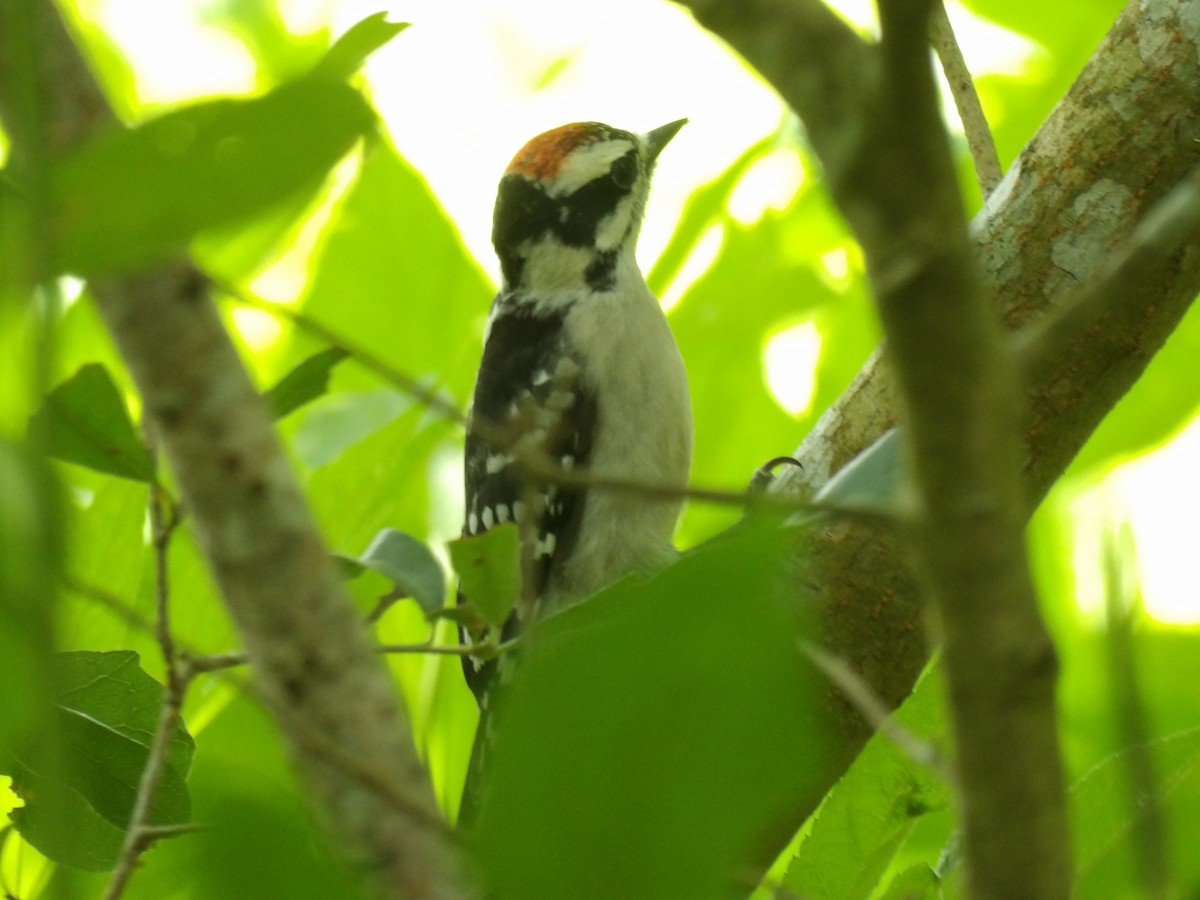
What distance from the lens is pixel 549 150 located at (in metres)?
2.91

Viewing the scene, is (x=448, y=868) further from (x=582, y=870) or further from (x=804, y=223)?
(x=804, y=223)

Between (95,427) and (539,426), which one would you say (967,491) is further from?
(539,426)

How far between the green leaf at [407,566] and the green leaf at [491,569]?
63mm

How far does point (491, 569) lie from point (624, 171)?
2046 mm

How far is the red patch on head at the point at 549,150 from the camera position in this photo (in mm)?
2906

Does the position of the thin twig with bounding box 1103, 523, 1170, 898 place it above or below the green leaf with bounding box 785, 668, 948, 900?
above

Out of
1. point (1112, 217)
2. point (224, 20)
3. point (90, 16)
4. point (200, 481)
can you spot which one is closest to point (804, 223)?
point (1112, 217)

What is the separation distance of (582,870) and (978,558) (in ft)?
0.60

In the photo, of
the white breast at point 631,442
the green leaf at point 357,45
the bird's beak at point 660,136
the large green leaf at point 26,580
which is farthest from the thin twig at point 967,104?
the bird's beak at point 660,136

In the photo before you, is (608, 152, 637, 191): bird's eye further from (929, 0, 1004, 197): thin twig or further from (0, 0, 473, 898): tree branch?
(0, 0, 473, 898): tree branch

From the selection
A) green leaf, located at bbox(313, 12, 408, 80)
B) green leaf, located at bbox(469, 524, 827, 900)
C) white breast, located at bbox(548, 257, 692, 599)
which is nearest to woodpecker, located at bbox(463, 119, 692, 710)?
white breast, located at bbox(548, 257, 692, 599)

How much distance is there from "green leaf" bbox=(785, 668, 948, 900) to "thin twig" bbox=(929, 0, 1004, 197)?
0.81m

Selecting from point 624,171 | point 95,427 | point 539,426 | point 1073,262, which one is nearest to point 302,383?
point 95,427

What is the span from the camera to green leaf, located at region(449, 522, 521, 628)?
3.56 feet
